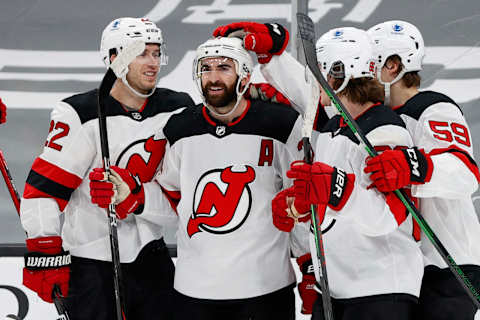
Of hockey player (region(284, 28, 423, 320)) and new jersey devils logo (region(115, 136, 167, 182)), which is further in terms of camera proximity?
new jersey devils logo (region(115, 136, 167, 182))

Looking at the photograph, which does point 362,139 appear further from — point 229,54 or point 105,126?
point 105,126

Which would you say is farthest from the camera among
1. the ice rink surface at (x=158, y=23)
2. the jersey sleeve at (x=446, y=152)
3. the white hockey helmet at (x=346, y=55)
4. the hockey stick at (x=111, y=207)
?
the ice rink surface at (x=158, y=23)

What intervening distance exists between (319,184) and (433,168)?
1.07 feet

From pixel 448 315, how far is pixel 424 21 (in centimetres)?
253

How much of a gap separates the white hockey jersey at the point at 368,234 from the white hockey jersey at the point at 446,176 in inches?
3.9

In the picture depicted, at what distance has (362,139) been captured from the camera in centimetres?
182

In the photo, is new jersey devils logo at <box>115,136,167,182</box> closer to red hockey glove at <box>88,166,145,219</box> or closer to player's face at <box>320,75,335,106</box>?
red hockey glove at <box>88,166,145,219</box>

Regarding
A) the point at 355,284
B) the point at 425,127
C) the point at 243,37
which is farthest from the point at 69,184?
the point at 425,127

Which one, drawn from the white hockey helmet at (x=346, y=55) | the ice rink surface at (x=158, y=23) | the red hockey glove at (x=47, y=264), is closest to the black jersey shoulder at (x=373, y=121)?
the white hockey helmet at (x=346, y=55)

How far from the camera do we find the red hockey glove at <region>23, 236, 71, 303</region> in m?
2.35

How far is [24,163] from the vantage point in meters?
3.95

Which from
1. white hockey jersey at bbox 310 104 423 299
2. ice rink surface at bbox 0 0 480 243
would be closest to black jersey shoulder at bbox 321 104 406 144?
white hockey jersey at bbox 310 104 423 299

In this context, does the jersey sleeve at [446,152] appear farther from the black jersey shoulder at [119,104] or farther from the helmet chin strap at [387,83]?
the black jersey shoulder at [119,104]

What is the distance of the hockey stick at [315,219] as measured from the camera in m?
1.87
